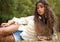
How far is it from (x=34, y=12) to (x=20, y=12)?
143mm

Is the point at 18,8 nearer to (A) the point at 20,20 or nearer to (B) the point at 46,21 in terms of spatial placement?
(A) the point at 20,20

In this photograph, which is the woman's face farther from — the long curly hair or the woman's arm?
the woman's arm

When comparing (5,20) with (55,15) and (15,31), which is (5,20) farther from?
(55,15)

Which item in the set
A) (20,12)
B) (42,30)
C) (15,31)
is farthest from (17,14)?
(42,30)

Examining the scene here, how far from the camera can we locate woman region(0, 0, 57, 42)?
170 cm

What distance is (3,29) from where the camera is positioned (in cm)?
170

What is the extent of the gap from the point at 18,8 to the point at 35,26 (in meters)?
0.25

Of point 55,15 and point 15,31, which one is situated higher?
point 55,15

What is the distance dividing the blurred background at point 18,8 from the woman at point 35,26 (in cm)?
4

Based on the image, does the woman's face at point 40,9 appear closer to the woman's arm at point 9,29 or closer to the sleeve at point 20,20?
the sleeve at point 20,20

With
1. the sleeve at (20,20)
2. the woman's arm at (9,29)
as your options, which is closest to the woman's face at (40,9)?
the sleeve at (20,20)

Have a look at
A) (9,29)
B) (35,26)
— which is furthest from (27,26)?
(9,29)

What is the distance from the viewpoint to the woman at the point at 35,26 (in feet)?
5.58

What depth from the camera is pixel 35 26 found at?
1733mm
